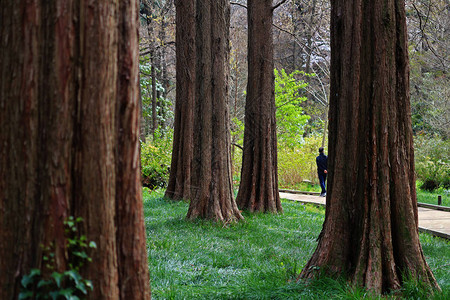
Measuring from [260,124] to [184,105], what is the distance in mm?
2667

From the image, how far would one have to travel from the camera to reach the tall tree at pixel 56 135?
92.8 inches

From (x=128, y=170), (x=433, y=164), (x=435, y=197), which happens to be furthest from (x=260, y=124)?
(x=433, y=164)

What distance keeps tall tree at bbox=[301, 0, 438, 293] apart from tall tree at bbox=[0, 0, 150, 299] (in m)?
2.74

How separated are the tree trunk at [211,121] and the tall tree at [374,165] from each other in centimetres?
448

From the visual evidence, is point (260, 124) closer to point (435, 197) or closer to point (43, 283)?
point (435, 197)

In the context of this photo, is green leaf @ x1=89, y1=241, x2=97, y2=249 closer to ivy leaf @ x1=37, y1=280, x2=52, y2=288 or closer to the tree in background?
Result: ivy leaf @ x1=37, y1=280, x2=52, y2=288

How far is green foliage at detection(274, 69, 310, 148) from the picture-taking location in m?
21.6

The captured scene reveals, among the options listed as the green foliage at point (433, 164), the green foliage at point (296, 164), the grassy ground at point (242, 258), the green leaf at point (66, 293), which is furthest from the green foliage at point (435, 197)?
the green leaf at point (66, 293)

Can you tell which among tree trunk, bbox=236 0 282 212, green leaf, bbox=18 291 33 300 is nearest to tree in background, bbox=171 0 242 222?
tree trunk, bbox=236 0 282 212

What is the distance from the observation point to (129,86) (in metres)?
2.58

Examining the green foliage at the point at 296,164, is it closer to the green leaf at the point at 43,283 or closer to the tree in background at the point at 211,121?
the tree in background at the point at 211,121

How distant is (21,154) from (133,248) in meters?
0.80

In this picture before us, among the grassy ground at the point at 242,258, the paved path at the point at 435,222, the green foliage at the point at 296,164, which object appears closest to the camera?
the grassy ground at the point at 242,258

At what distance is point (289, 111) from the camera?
2184cm
